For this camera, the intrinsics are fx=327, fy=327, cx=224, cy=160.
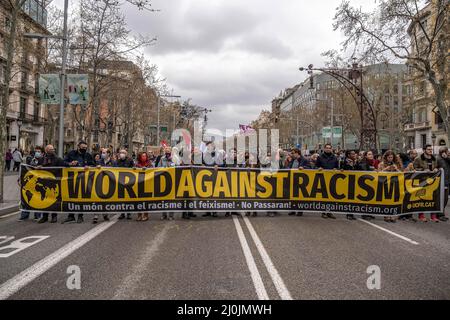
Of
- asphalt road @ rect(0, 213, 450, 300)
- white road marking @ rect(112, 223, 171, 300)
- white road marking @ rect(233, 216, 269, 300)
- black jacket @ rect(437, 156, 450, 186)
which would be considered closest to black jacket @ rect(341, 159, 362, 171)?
asphalt road @ rect(0, 213, 450, 300)

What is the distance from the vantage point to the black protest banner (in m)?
8.46

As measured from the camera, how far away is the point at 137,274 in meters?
4.54

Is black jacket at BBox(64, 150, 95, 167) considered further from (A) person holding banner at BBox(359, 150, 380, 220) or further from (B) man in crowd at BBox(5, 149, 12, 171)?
(B) man in crowd at BBox(5, 149, 12, 171)

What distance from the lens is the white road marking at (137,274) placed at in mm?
3848

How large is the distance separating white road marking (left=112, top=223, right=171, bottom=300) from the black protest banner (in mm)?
2384

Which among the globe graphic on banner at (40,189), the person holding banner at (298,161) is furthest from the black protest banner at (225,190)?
the person holding banner at (298,161)

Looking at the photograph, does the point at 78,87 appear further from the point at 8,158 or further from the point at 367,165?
the point at 8,158

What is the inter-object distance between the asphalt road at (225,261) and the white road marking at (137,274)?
0.01 metres

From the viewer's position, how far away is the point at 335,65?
28859 mm

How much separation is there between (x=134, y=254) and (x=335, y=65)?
2776 centimetres

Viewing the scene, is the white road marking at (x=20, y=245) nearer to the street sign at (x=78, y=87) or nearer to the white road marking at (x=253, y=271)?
the white road marking at (x=253, y=271)

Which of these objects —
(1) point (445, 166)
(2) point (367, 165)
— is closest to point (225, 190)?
(2) point (367, 165)

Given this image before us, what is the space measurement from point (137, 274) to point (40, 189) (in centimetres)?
534
